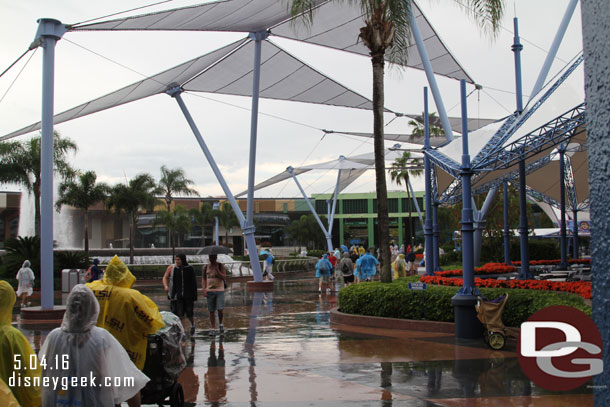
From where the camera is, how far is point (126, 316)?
5.52 metres

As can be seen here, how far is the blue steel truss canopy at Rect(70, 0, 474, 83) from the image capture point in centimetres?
1583

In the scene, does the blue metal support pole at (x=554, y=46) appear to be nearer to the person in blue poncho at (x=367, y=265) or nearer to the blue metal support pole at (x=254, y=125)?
the person in blue poncho at (x=367, y=265)

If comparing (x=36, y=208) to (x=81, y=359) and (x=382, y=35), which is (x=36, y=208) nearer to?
(x=382, y=35)

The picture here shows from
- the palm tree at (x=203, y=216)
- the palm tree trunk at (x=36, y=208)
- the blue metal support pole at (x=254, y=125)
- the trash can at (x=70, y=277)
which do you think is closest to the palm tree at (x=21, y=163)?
the palm tree trunk at (x=36, y=208)

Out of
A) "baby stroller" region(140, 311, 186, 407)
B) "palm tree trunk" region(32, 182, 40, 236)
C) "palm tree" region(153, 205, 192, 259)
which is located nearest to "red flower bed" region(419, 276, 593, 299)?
"baby stroller" region(140, 311, 186, 407)

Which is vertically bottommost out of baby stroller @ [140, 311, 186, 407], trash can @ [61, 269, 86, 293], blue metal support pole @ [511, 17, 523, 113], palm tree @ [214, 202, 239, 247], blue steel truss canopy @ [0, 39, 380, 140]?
trash can @ [61, 269, 86, 293]

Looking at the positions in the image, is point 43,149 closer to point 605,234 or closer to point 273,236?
point 605,234

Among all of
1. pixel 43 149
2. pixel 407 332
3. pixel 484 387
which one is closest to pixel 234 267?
pixel 43 149

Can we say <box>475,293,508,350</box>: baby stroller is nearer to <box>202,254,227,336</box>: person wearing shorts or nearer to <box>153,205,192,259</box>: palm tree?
<box>202,254,227,336</box>: person wearing shorts

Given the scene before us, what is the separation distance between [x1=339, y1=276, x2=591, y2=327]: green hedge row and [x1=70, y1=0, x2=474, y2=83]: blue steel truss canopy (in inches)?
255

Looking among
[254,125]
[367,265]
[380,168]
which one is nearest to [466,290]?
[380,168]

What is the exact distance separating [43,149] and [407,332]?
29.8ft

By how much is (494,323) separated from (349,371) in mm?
2835

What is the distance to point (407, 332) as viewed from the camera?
40.6 ft
